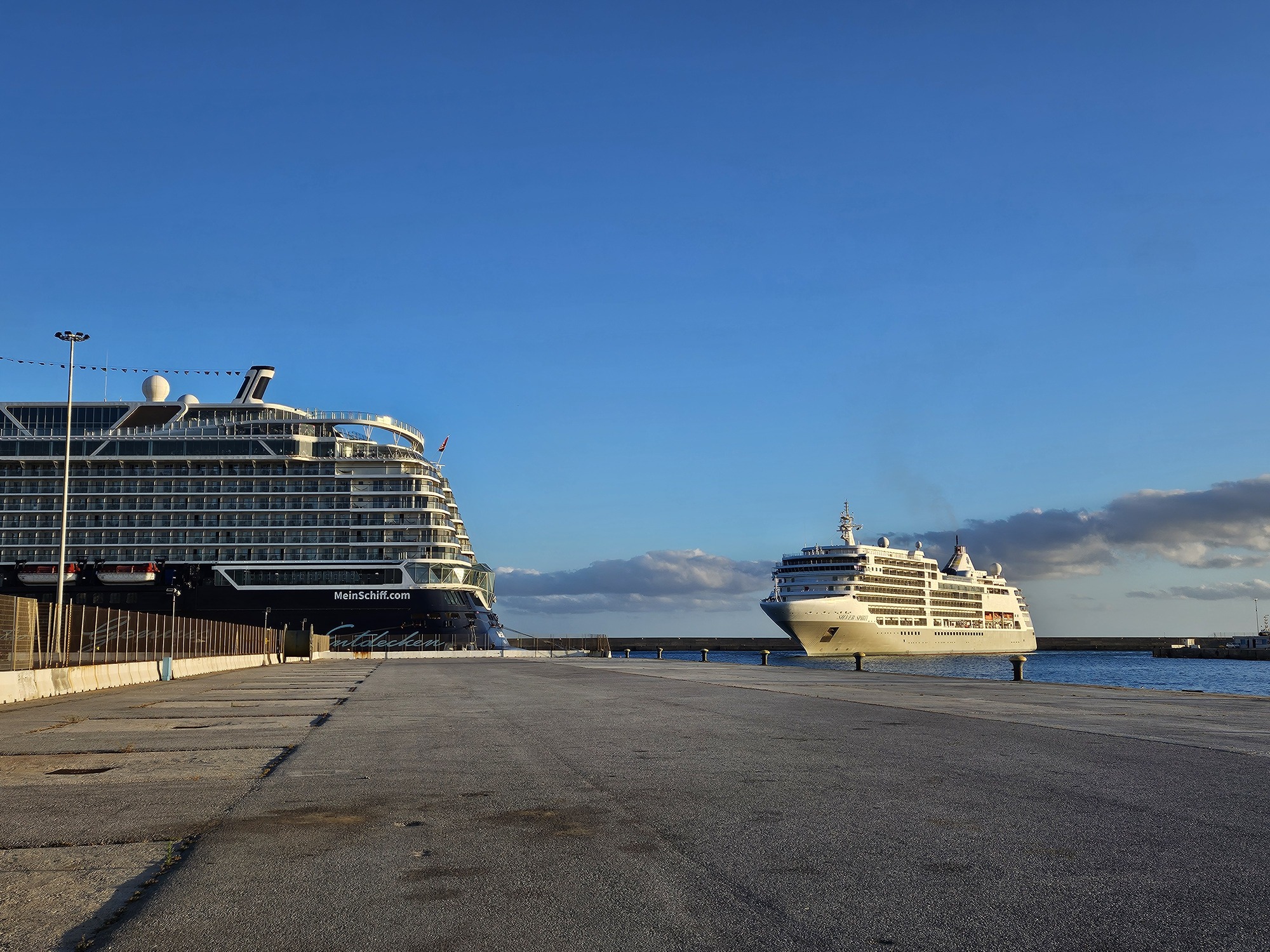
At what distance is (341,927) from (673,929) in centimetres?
145

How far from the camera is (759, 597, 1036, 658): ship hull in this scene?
339 feet

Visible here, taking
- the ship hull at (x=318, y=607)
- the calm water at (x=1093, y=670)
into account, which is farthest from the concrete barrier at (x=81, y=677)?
the ship hull at (x=318, y=607)

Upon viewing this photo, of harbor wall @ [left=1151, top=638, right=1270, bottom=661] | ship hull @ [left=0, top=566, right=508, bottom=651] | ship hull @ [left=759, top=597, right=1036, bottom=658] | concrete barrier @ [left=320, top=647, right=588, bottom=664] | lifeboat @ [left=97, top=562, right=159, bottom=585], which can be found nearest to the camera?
concrete barrier @ [left=320, top=647, right=588, bottom=664]

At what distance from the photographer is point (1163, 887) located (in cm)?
479

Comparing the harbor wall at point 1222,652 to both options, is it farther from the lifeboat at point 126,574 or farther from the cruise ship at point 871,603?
the lifeboat at point 126,574

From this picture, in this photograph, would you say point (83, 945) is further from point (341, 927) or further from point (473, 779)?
point (473, 779)

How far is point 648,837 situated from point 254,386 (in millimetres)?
97855

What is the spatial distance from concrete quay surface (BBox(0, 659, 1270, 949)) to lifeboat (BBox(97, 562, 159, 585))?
7838cm

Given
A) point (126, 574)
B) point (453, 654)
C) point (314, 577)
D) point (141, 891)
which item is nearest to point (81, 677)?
point (141, 891)

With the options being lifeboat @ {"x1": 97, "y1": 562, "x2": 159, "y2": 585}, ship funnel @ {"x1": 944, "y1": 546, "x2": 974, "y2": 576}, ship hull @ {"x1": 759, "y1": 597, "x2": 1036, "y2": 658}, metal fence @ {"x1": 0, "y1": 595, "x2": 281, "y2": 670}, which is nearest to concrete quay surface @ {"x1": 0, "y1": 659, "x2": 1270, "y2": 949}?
metal fence @ {"x1": 0, "y1": 595, "x2": 281, "y2": 670}

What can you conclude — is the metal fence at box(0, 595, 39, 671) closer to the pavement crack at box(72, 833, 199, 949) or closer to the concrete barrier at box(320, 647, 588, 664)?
the pavement crack at box(72, 833, 199, 949)

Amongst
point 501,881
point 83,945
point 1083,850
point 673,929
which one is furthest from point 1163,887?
point 83,945

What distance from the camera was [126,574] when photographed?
277 ft

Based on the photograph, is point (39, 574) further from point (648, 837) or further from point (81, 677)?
point (648, 837)
